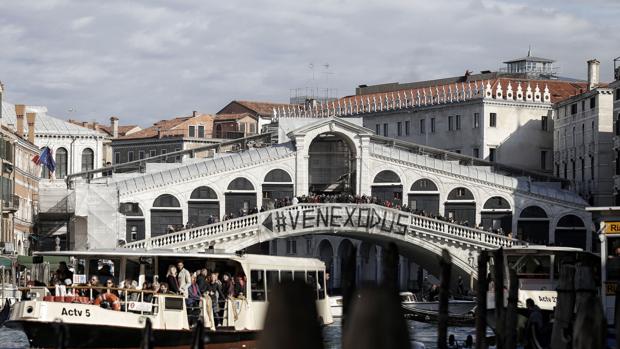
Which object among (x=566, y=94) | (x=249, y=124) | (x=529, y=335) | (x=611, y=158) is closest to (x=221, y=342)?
(x=529, y=335)

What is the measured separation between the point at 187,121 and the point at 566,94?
2717 cm

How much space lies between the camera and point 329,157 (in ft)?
226

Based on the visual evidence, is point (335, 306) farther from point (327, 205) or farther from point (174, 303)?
point (174, 303)

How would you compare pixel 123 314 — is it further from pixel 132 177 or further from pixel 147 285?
pixel 132 177

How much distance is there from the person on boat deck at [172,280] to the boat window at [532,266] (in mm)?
10858

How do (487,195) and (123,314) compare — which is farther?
(487,195)

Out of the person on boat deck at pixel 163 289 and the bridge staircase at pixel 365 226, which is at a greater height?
the bridge staircase at pixel 365 226

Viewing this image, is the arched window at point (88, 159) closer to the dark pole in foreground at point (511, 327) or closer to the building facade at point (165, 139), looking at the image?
the building facade at point (165, 139)

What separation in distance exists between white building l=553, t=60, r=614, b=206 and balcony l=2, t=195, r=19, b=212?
992 inches

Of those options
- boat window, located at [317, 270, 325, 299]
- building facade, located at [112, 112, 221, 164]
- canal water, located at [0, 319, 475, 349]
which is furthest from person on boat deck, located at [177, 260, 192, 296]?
building facade, located at [112, 112, 221, 164]

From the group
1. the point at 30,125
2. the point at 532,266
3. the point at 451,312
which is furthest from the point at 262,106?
the point at 532,266

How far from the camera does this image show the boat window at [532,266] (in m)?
37.5

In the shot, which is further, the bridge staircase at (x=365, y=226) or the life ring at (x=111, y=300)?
the bridge staircase at (x=365, y=226)

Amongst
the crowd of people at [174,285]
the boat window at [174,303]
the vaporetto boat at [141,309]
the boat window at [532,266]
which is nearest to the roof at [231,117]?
the boat window at [532,266]
